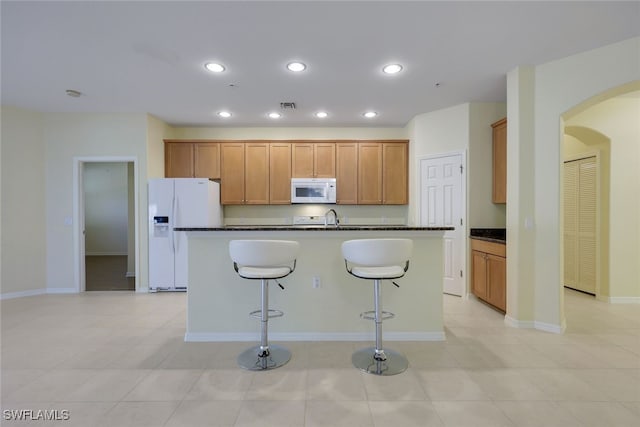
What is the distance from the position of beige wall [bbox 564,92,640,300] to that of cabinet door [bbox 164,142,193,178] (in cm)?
570

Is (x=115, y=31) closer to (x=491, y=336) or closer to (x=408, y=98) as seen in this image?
(x=408, y=98)

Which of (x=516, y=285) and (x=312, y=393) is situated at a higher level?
(x=516, y=285)

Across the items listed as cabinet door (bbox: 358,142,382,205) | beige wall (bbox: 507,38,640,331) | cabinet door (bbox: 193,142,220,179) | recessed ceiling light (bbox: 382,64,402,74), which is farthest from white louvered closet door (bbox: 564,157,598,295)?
cabinet door (bbox: 193,142,220,179)

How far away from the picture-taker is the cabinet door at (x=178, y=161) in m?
4.88

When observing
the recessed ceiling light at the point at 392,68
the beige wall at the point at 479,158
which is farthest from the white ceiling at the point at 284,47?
the beige wall at the point at 479,158

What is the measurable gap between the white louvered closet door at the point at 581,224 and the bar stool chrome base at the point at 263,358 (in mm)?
4416

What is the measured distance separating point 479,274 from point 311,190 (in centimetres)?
281

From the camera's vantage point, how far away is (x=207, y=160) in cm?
493

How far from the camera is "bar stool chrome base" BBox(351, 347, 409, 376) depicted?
212cm

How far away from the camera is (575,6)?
2.06 metres

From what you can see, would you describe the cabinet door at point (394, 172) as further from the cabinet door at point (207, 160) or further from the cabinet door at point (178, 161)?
the cabinet door at point (178, 161)

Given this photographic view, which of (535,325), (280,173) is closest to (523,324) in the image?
(535,325)

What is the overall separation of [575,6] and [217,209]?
187 inches

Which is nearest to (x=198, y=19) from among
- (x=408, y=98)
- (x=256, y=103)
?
(x=256, y=103)
